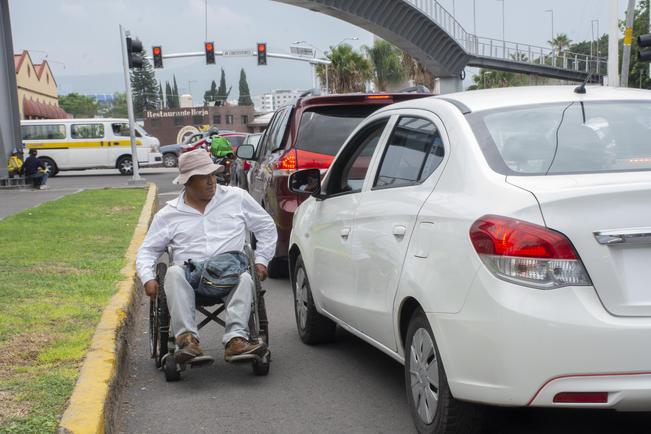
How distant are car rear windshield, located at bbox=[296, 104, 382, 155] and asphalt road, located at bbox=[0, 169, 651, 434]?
2578 millimetres

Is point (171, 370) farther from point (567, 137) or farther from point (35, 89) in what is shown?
point (35, 89)

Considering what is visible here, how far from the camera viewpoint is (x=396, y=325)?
4523 mm

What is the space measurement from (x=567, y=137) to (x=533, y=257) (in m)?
0.96

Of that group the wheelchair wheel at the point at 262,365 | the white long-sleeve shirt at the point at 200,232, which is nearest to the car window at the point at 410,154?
the white long-sleeve shirt at the point at 200,232

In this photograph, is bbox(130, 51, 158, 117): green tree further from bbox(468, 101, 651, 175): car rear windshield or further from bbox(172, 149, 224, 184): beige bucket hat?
bbox(468, 101, 651, 175): car rear windshield

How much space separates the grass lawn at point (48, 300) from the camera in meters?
4.60

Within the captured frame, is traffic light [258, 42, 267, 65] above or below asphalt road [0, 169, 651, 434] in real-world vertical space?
above

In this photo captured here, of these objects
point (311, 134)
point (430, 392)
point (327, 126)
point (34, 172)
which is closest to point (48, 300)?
point (311, 134)

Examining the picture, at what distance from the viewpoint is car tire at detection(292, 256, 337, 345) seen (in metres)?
6.39

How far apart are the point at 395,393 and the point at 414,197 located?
1.42 m

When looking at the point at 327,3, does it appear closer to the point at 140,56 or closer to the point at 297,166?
the point at 140,56

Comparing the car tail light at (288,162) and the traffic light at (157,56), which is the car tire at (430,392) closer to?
the car tail light at (288,162)

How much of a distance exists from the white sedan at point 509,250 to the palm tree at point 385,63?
200 feet

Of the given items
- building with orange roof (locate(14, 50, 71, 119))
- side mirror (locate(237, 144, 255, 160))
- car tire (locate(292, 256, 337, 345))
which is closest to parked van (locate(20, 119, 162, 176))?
building with orange roof (locate(14, 50, 71, 119))
